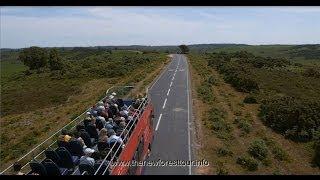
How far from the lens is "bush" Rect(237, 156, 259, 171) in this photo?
18.3m

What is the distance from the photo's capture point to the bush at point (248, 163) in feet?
60.1

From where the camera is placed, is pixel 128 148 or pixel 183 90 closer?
pixel 128 148

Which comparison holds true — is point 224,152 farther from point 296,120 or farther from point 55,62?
point 55,62

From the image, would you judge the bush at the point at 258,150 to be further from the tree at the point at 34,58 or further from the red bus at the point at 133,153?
the tree at the point at 34,58

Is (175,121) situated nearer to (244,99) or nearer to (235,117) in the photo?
(235,117)

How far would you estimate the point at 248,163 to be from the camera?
18.5 metres

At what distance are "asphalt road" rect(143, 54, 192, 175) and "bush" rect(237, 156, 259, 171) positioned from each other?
2.42 m

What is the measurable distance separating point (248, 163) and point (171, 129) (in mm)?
7161

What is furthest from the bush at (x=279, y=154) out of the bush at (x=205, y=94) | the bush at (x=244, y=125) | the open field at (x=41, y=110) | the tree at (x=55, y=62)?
the tree at (x=55, y=62)

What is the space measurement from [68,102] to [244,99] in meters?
19.0

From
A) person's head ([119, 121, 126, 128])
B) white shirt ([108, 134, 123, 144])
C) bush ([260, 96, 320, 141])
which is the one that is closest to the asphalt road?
person's head ([119, 121, 126, 128])

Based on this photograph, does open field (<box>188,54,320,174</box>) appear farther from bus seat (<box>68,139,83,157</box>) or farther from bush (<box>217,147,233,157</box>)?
bus seat (<box>68,139,83,157</box>)
